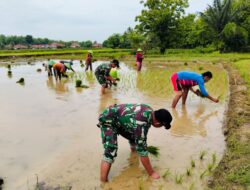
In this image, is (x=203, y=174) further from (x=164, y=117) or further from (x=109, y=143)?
(x=109, y=143)

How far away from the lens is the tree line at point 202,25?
27297 mm

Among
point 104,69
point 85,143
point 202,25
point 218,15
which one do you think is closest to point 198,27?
point 202,25

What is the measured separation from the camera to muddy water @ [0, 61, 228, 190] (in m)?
3.44

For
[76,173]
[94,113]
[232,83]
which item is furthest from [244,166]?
[232,83]

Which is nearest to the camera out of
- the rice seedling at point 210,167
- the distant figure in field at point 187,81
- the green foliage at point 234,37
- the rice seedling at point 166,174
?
the rice seedling at point 166,174

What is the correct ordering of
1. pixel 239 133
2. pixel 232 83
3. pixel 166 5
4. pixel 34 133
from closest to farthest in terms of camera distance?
pixel 239 133 < pixel 34 133 < pixel 232 83 < pixel 166 5

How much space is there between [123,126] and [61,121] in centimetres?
296

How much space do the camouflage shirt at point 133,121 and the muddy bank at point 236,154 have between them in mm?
940

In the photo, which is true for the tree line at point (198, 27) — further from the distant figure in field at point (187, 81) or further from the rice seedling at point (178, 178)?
the rice seedling at point (178, 178)

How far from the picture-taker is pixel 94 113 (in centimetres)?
652

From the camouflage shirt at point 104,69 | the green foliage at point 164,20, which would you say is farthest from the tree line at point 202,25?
the camouflage shirt at point 104,69

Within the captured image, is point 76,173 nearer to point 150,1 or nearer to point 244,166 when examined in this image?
point 244,166

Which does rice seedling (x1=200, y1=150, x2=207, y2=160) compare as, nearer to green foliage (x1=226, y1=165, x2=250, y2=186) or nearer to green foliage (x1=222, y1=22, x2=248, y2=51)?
green foliage (x1=226, y1=165, x2=250, y2=186)

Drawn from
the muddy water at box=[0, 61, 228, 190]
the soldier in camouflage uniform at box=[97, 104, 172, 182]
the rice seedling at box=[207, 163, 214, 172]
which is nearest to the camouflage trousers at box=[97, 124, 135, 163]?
the soldier in camouflage uniform at box=[97, 104, 172, 182]
